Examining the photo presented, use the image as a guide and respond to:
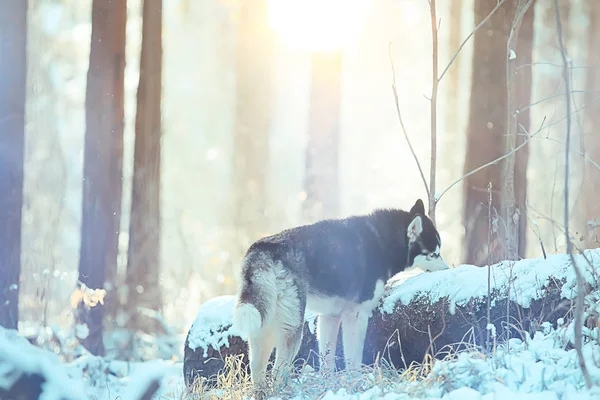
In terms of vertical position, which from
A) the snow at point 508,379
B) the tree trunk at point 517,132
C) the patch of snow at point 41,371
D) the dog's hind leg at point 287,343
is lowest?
the patch of snow at point 41,371

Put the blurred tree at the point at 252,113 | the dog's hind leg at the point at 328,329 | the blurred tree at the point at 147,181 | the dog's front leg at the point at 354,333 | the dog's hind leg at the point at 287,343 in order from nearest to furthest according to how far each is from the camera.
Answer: the dog's hind leg at the point at 287,343 → the dog's front leg at the point at 354,333 → the dog's hind leg at the point at 328,329 → the blurred tree at the point at 147,181 → the blurred tree at the point at 252,113

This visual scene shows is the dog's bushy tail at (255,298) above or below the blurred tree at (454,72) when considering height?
below

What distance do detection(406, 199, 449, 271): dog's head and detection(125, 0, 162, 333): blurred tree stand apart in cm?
620

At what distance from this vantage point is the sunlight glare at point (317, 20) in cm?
1689

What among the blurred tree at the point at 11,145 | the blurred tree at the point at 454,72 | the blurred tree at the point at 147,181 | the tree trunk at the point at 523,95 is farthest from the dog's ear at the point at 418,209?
the blurred tree at the point at 454,72

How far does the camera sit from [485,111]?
28.7 feet

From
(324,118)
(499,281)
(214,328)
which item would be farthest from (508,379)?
(324,118)

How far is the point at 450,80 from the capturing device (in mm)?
21094

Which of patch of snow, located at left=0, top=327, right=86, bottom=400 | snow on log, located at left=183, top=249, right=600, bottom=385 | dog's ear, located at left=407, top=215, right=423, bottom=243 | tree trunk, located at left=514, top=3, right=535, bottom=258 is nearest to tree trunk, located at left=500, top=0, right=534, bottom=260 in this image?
tree trunk, located at left=514, top=3, right=535, bottom=258

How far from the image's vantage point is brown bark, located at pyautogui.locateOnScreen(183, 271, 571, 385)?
176 inches

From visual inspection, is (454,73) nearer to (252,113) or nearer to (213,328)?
(252,113)

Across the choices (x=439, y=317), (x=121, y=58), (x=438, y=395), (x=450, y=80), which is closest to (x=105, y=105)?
(x=121, y=58)

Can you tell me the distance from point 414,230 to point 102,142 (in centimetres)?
548

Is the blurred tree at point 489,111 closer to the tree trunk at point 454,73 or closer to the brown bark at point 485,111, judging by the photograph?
the brown bark at point 485,111
